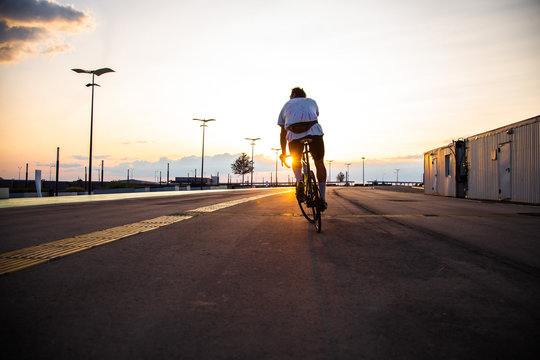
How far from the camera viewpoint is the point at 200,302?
1903mm

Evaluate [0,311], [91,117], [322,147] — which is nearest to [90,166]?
[91,117]

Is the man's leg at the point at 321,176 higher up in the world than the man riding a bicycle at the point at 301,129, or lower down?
lower down

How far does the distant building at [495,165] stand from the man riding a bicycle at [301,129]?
42.3 feet

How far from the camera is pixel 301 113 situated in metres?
4.94

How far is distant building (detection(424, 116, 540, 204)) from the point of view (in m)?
13.7

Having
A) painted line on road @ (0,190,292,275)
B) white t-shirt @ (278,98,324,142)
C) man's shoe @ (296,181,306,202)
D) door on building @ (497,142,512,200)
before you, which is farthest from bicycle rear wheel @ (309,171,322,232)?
door on building @ (497,142,512,200)

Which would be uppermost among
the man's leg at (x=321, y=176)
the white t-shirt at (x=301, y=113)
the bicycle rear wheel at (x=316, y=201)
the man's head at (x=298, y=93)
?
the man's head at (x=298, y=93)

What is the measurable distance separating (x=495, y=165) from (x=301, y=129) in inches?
614

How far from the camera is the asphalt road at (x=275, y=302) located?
1.40 metres

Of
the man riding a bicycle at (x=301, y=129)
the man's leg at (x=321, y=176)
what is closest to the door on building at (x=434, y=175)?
the man's leg at (x=321, y=176)

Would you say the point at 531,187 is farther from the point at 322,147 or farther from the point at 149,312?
the point at 149,312

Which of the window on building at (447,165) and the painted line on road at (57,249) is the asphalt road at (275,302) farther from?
the window on building at (447,165)

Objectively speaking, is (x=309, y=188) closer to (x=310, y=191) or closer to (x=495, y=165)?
(x=310, y=191)

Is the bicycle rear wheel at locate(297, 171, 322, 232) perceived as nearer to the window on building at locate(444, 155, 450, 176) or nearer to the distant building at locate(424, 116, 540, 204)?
the distant building at locate(424, 116, 540, 204)
